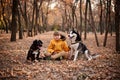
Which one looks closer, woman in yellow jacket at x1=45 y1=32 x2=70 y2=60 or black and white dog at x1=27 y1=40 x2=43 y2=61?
black and white dog at x1=27 y1=40 x2=43 y2=61

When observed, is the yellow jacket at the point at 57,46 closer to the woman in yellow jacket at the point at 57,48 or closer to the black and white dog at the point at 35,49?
the woman in yellow jacket at the point at 57,48

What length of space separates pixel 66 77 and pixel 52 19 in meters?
105

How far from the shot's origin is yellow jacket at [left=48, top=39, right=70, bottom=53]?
467 inches

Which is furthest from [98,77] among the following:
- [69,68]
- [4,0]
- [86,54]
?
[4,0]

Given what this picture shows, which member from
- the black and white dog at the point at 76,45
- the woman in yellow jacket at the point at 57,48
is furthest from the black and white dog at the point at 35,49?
the black and white dog at the point at 76,45

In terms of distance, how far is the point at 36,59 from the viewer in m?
11.3

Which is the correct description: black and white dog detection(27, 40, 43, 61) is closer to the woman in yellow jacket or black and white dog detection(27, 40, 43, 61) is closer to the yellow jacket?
the woman in yellow jacket

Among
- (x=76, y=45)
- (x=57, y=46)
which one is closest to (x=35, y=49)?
(x=57, y=46)

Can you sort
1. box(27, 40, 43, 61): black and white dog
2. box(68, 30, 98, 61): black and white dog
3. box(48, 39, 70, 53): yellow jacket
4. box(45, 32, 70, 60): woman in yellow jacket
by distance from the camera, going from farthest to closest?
box(48, 39, 70, 53): yellow jacket
box(45, 32, 70, 60): woman in yellow jacket
box(68, 30, 98, 61): black and white dog
box(27, 40, 43, 61): black and white dog

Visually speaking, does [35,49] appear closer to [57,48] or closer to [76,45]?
[57,48]

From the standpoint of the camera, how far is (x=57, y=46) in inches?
469

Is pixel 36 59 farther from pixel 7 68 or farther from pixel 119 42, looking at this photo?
pixel 119 42

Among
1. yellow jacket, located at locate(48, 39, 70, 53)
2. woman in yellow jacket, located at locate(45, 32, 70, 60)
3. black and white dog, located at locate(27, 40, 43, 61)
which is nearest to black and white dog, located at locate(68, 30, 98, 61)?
woman in yellow jacket, located at locate(45, 32, 70, 60)

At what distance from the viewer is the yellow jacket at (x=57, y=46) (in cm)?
1186
